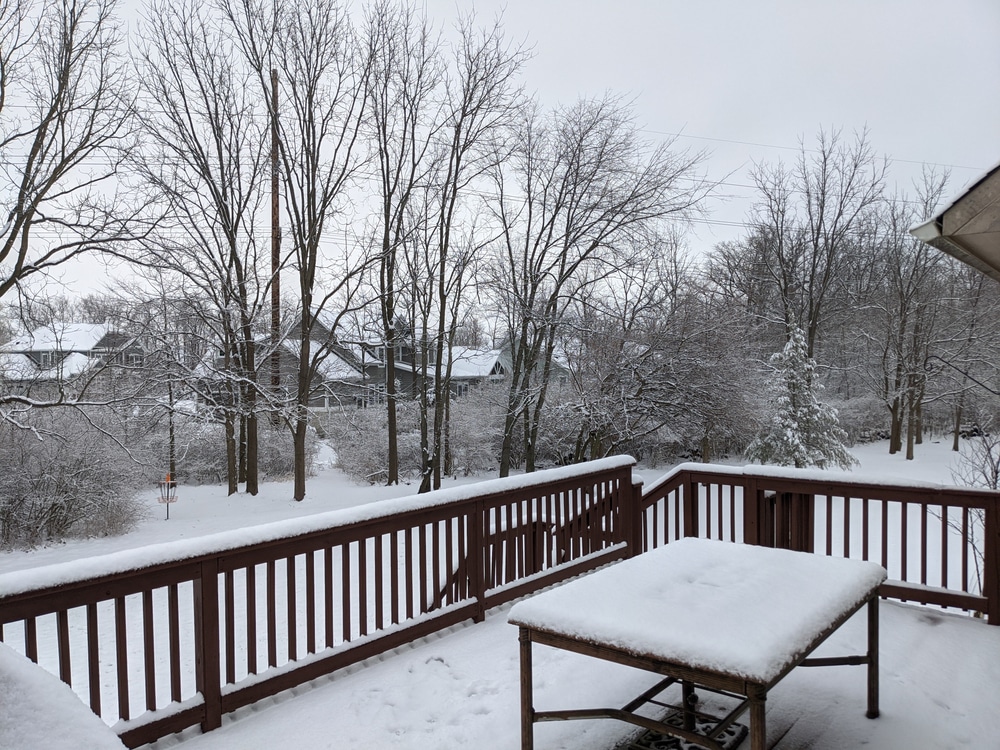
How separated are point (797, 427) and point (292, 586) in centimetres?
1450

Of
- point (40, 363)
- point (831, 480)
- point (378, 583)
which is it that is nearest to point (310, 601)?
point (378, 583)

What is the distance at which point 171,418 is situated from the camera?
14.3 meters

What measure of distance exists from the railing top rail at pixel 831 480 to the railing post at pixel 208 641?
3637mm

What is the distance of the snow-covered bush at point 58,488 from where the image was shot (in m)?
9.79

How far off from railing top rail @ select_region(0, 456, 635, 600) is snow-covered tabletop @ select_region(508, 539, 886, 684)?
1328 millimetres

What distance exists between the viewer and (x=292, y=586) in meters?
3.34

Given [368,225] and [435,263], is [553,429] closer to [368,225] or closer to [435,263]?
[435,263]

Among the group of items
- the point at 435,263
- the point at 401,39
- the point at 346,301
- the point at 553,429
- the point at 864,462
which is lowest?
the point at 864,462

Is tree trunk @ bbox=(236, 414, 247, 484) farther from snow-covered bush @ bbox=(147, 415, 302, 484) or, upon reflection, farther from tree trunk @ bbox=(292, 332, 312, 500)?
tree trunk @ bbox=(292, 332, 312, 500)

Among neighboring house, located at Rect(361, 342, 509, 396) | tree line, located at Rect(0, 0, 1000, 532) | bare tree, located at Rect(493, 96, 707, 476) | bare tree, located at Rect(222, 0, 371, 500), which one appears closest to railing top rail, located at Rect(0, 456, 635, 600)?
tree line, located at Rect(0, 0, 1000, 532)

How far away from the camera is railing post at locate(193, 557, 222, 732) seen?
2.80 meters

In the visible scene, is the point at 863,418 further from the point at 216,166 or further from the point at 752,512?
the point at 216,166

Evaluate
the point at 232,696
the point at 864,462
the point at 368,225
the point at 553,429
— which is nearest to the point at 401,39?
the point at 368,225

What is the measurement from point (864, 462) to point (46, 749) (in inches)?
800
